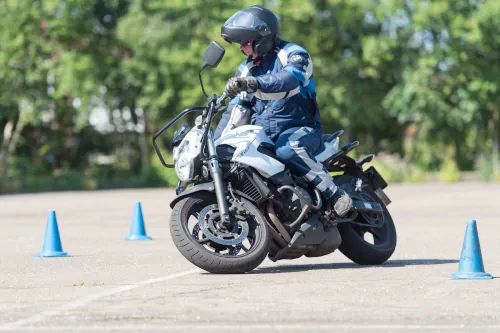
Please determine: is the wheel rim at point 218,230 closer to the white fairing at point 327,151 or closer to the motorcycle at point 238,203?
the motorcycle at point 238,203

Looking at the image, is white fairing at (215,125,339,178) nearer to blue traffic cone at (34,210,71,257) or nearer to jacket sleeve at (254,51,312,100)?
jacket sleeve at (254,51,312,100)

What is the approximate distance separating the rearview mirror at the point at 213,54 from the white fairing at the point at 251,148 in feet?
2.06

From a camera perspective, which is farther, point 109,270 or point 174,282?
point 109,270

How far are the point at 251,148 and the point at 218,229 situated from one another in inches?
28.3

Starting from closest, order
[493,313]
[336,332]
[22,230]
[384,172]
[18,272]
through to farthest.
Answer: [336,332], [493,313], [18,272], [22,230], [384,172]

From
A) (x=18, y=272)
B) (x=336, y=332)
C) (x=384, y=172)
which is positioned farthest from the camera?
(x=384, y=172)

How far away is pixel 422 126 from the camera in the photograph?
186 ft

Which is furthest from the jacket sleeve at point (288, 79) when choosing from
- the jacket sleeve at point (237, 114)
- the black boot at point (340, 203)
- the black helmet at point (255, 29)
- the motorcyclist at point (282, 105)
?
the black boot at point (340, 203)

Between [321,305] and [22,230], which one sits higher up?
[321,305]

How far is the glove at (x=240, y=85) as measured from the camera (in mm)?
9008

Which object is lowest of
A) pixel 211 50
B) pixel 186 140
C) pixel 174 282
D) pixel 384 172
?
pixel 384 172

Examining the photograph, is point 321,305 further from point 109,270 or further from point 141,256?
point 141,256

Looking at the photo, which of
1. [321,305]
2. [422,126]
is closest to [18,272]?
[321,305]

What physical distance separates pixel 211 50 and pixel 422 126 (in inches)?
1901
